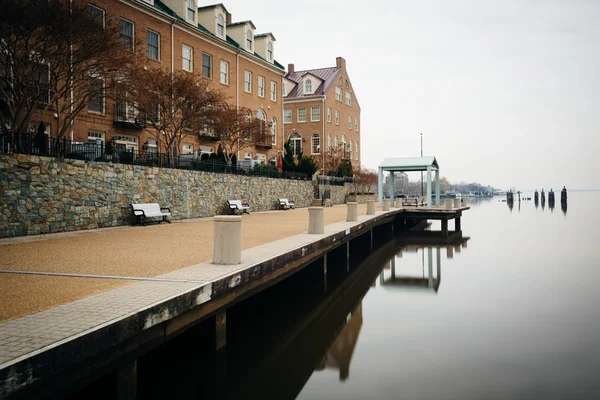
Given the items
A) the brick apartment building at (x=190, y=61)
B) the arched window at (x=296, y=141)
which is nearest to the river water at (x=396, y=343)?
the brick apartment building at (x=190, y=61)

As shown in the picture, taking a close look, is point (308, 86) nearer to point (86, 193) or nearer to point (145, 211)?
point (145, 211)

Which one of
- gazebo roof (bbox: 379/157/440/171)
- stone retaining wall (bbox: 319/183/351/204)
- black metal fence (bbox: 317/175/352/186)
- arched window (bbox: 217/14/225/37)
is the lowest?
stone retaining wall (bbox: 319/183/351/204)

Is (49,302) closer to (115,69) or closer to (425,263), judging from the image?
(115,69)

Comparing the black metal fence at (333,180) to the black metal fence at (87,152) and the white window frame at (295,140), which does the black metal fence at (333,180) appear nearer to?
the white window frame at (295,140)

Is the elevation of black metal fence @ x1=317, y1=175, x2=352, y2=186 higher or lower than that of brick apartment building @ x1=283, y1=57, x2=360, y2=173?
lower

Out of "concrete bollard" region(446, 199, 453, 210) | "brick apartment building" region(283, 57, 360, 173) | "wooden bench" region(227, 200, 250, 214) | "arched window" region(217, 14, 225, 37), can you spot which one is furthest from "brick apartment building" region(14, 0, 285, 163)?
"concrete bollard" region(446, 199, 453, 210)

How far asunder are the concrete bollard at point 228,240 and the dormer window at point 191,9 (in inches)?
1051

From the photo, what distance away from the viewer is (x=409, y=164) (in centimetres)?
3316

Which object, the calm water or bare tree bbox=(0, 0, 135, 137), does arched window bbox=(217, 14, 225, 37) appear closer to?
bare tree bbox=(0, 0, 135, 137)

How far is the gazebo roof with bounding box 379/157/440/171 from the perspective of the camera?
32.7 meters

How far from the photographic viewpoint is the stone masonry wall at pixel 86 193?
1151cm

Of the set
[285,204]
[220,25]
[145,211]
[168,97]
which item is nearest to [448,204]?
[285,204]

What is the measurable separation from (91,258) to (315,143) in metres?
45.0

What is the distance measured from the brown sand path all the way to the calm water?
3291 mm
